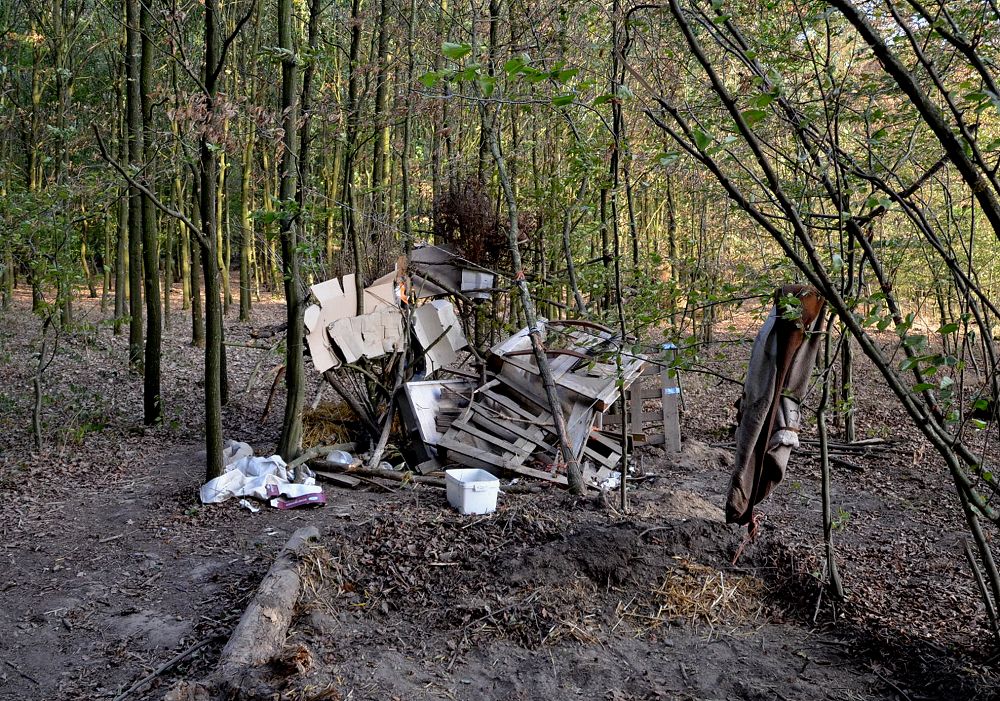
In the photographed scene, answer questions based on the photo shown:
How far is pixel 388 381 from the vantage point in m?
10.2

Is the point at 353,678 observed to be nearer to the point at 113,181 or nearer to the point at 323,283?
the point at 323,283

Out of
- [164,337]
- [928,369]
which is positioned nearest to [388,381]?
[928,369]

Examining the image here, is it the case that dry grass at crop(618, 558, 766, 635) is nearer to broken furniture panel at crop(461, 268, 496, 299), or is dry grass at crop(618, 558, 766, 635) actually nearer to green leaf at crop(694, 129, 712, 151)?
green leaf at crop(694, 129, 712, 151)

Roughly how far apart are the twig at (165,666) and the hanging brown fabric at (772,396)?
10.6 feet

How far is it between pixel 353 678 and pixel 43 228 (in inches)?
283

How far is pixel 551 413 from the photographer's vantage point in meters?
9.00

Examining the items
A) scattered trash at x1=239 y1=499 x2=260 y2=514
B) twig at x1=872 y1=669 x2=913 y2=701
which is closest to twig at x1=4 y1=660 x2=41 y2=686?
scattered trash at x1=239 y1=499 x2=260 y2=514

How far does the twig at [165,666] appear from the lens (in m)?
4.14

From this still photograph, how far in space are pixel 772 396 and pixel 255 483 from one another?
4.99 meters

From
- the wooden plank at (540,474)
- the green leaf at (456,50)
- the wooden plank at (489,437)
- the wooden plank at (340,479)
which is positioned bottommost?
the wooden plank at (340,479)

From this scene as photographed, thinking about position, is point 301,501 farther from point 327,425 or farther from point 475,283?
point 475,283

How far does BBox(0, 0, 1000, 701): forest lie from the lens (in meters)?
3.92

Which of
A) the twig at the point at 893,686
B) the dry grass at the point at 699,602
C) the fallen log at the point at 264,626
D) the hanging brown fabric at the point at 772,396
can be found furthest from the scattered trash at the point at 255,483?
the twig at the point at 893,686

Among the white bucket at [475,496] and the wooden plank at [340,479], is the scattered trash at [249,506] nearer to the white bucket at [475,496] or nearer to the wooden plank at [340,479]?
the wooden plank at [340,479]
